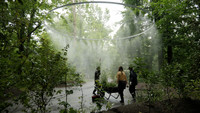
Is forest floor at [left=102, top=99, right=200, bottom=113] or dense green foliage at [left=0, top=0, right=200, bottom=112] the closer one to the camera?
dense green foliage at [left=0, top=0, right=200, bottom=112]

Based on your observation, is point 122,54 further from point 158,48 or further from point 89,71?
point 89,71

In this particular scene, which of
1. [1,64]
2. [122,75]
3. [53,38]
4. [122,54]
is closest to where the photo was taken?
[1,64]

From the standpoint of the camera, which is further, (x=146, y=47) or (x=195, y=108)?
(x=146, y=47)

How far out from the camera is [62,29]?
10695mm

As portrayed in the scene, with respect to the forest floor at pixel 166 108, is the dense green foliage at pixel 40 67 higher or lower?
higher

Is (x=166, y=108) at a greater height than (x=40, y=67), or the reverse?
(x=40, y=67)

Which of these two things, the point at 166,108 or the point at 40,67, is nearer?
the point at 40,67

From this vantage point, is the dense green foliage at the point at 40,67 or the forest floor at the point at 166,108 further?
the forest floor at the point at 166,108

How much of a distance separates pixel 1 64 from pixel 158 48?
32.8 ft

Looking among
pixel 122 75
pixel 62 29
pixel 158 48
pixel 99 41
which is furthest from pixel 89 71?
pixel 122 75

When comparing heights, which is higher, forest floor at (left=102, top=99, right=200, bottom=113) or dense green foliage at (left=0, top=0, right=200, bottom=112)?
dense green foliage at (left=0, top=0, right=200, bottom=112)

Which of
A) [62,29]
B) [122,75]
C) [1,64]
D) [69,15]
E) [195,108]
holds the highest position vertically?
[69,15]

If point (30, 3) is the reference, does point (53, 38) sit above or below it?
below

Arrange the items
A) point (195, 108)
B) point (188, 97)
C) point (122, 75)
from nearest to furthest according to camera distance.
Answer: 1. point (195, 108)
2. point (188, 97)
3. point (122, 75)
